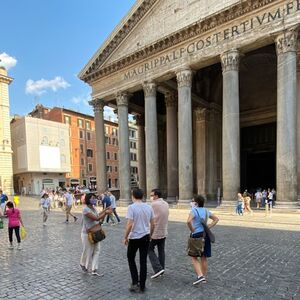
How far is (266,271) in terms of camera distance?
19.9 feet

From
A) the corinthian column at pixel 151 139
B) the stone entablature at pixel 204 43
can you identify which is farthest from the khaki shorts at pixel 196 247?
the corinthian column at pixel 151 139

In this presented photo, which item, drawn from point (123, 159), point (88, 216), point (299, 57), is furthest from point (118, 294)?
point (123, 159)

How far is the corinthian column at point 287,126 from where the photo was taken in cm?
1530

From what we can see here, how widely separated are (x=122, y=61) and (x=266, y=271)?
20.4 meters

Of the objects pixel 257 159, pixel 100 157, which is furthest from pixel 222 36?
pixel 257 159

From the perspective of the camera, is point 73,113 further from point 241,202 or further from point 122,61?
point 241,202

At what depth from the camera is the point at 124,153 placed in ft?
78.7

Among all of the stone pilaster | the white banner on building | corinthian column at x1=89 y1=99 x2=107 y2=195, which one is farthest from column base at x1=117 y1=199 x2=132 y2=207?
the white banner on building

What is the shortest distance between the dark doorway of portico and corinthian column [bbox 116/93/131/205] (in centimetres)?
1207

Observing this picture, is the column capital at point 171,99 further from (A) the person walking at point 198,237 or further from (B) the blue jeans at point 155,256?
(A) the person walking at point 198,237

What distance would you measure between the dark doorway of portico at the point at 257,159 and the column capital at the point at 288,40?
13317mm

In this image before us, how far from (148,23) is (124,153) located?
32.4ft

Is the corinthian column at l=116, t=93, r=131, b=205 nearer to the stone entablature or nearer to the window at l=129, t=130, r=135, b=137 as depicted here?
the stone entablature

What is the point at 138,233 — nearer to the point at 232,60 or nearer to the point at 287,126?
the point at 287,126
